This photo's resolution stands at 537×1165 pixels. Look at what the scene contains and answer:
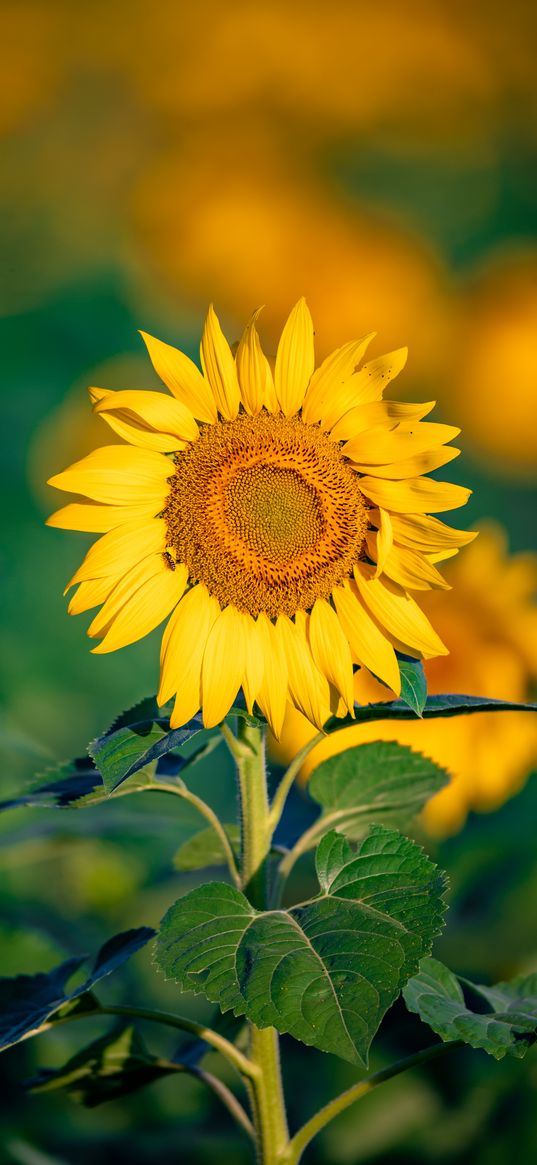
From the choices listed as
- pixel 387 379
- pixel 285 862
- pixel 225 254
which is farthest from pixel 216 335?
pixel 225 254

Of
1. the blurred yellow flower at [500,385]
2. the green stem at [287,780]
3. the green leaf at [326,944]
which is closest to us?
the green leaf at [326,944]

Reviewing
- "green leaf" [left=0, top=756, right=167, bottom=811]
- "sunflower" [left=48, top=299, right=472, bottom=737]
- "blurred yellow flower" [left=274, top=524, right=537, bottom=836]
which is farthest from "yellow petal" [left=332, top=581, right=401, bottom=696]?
"blurred yellow flower" [left=274, top=524, right=537, bottom=836]

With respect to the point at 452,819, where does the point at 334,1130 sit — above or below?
below

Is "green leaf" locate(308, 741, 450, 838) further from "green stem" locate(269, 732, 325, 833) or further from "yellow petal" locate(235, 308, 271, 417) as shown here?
"yellow petal" locate(235, 308, 271, 417)

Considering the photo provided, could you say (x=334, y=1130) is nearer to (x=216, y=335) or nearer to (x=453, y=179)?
(x=216, y=335)

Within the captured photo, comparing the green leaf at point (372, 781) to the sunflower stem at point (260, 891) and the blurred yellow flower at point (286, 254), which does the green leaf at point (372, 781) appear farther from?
the blurred yellow flower at point (286, 254)

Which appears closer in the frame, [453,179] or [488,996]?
[488,996]

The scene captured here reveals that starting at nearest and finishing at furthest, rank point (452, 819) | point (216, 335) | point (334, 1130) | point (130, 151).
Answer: point (216, 335), point (334, 1130), point (452, 819), point (130, 151)

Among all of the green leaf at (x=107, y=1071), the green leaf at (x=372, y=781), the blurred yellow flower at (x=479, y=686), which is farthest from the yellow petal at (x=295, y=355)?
the blurred yellow flower at (x=479, y=686)

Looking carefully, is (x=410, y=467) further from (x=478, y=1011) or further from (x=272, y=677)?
(x=478, y=1011)
